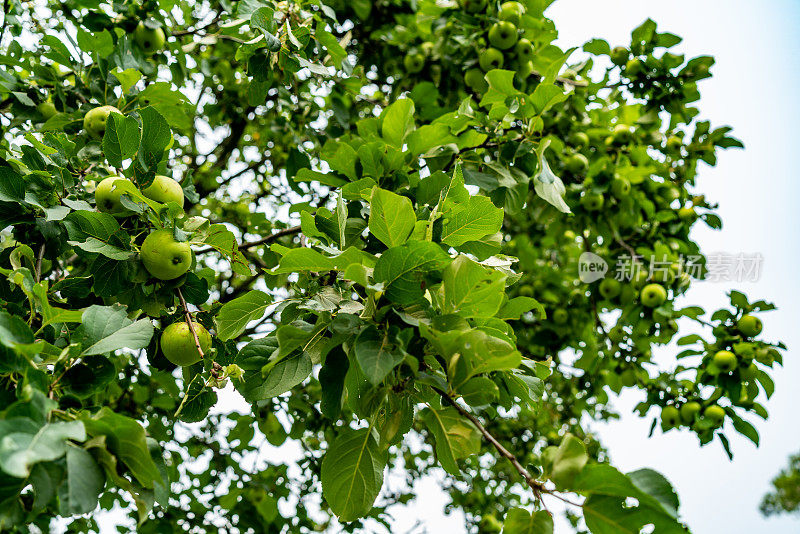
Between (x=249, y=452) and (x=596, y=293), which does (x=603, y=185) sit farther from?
(x=249, y=452)

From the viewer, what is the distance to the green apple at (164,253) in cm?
130

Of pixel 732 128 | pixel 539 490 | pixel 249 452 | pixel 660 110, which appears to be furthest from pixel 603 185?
pixel 249 452

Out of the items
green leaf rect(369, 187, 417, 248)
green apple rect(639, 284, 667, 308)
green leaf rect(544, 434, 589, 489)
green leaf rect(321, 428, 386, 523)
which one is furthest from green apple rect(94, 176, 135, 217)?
green apple rect(639, 284, 667, 308)

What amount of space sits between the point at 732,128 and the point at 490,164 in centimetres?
196

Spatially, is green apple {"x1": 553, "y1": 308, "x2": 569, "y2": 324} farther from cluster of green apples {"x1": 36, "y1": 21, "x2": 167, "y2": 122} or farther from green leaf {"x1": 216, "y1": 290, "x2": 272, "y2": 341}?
cluster of green apples {"x1": 36, "y1": 21, "x2": 167, "y2": 122}

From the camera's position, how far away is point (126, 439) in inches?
32.5

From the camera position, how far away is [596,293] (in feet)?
10.6

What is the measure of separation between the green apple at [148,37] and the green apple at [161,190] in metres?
1.03

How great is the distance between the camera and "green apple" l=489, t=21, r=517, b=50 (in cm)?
247

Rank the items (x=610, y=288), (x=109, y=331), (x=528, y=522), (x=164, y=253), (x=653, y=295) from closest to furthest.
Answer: (x=528, y=522)
(x=109, y=331)
(x=164, y=253)
(x=653, y=295)
(x=610, y=288)

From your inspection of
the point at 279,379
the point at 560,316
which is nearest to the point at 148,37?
the point at 279,379

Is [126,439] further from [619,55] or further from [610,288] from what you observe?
[619,55]

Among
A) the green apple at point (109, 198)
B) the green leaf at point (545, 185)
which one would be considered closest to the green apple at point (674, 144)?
the green leaf at point (545, 185)

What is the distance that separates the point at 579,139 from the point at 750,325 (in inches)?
49.5
